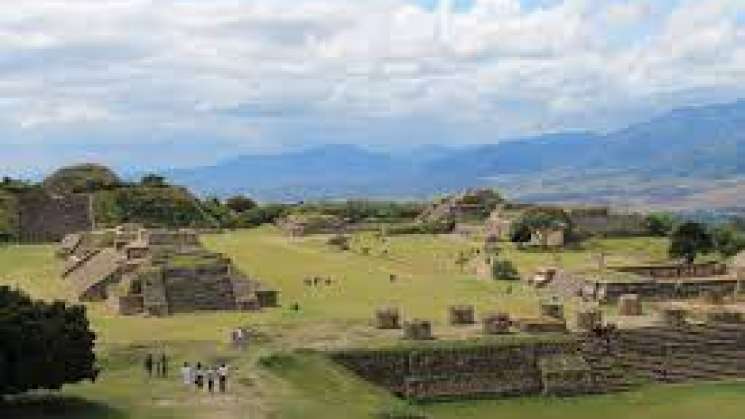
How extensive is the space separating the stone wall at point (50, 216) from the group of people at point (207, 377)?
154 feet

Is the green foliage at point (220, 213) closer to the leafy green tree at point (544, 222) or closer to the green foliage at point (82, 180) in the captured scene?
the green foliage at point (82, 180)

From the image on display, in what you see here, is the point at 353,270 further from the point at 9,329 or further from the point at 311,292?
the point at 9,329

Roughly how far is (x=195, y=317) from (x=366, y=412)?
1501 cm

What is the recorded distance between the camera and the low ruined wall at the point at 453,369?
143 ft

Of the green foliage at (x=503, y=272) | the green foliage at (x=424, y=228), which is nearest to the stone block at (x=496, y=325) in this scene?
the green foliage at (x=503, y=272)

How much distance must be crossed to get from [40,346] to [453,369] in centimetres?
1500

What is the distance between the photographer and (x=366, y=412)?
120 feet

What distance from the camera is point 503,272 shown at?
210 ft

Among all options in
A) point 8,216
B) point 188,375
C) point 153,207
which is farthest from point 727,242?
point 188,375

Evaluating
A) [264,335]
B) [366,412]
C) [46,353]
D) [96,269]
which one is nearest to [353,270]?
[96,269]

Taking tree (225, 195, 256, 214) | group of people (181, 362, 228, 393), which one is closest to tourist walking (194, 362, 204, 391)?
group of people (181, 362, 228, 393)

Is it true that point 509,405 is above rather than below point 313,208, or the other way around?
below

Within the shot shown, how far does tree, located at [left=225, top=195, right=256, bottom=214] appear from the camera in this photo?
109125mm

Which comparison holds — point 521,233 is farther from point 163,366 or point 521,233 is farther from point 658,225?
point 163,366
